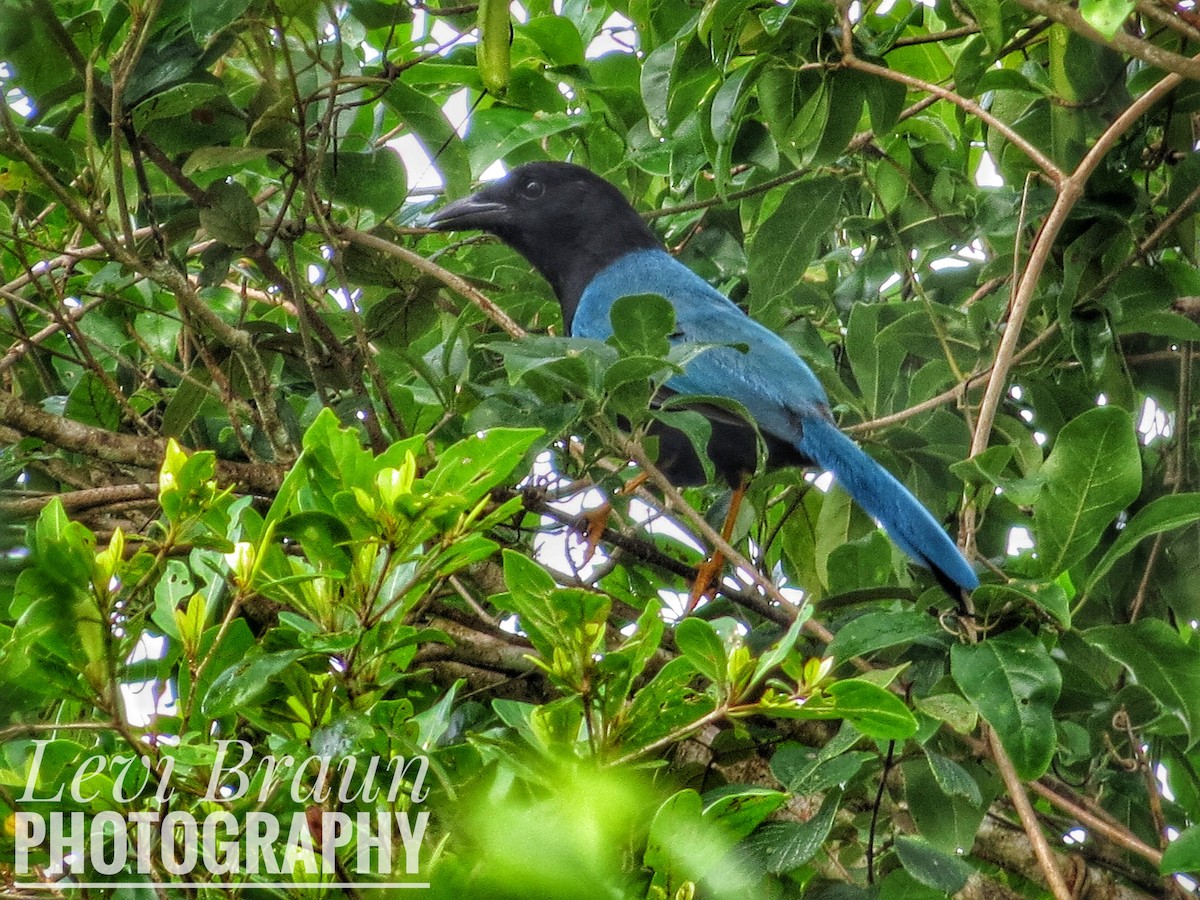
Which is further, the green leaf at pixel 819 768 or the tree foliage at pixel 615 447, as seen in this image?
the green leaf at pixel 819 768

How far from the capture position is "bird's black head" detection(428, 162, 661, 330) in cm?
479

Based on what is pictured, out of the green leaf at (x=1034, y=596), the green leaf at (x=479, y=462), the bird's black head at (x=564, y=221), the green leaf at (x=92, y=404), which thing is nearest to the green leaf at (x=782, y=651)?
the green leaf at (x=479, y=462)

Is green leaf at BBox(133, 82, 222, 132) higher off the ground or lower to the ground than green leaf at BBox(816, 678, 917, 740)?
higher

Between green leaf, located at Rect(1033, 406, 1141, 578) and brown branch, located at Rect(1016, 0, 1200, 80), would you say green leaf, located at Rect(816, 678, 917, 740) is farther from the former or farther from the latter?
brown branch, located at Rect(1016, 0, 1200, 80)

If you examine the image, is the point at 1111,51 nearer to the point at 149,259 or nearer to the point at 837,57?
the point at 837,57

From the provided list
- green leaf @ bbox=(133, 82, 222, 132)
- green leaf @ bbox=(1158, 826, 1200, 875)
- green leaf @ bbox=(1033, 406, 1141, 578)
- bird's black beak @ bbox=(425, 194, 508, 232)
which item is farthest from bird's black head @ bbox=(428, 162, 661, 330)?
green leaf @ bbox=(1158, 826, 1200, 875)

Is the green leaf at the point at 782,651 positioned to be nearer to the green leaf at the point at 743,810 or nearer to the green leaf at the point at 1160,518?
the green leaf at the point at 743,810

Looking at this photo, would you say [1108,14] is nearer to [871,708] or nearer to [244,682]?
[871,708]

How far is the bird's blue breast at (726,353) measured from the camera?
3.94 m

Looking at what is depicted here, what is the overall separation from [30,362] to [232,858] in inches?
94.9

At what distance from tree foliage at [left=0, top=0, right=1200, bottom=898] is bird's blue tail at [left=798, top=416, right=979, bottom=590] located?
0.07 meters

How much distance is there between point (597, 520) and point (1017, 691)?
1.44 meters

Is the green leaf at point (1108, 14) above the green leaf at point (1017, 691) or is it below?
above

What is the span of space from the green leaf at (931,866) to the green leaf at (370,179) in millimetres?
1911
